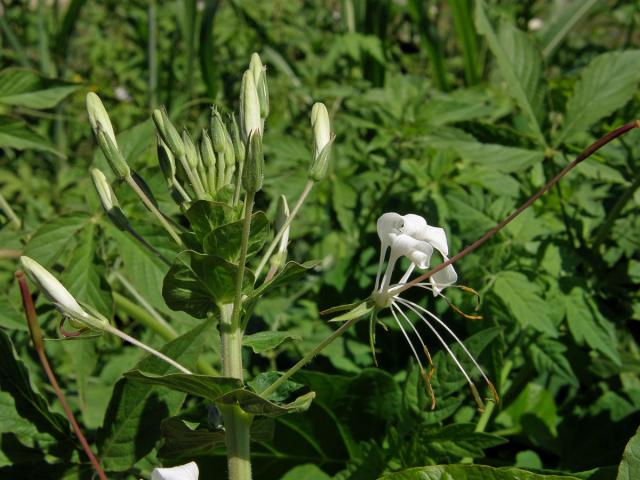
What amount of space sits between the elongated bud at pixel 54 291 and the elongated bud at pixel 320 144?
0.91 ft

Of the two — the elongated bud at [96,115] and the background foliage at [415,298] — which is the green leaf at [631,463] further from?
the elongated bud at [96,115]

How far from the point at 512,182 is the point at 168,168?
2.30ft

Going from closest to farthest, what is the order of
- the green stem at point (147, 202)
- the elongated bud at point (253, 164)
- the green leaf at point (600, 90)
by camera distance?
the elongated bud at point (253, 164) < the green stem at point (147, 202) < the green leaf at point (600, 90)

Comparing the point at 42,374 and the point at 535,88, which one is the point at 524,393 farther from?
the point at 42,374

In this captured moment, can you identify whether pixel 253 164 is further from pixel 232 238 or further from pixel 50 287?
pixel 50 287

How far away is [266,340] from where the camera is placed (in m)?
0.85

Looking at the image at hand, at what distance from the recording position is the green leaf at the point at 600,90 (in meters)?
1.33

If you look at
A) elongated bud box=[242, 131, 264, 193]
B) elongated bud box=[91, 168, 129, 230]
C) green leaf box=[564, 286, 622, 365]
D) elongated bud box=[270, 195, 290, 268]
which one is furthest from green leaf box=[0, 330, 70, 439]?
green leaf box=[564, 286, 622, 365]

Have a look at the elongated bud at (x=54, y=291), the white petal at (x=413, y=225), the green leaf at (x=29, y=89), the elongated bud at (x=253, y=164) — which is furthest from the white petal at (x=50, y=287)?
the green leaf at (x=29, y=89)

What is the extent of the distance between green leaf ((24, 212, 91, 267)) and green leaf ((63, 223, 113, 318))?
0.02 meters

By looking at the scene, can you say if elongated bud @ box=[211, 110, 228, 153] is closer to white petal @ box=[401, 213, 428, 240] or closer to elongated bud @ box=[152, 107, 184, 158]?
elongated bud @ box=[152, 107, 184, 158]

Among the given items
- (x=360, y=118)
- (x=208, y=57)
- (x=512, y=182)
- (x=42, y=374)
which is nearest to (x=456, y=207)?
(x=512, y=182)

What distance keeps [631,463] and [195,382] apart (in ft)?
1.49

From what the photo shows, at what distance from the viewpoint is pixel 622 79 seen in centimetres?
135
